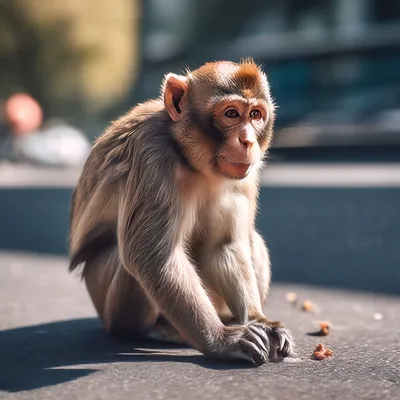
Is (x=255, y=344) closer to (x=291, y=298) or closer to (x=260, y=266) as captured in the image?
(x=260, y=266)

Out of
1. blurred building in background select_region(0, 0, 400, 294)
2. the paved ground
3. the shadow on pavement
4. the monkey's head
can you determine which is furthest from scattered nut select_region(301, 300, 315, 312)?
→ the monkey's head

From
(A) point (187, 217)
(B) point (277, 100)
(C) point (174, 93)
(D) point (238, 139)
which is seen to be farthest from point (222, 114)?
(B) point (277, 100)

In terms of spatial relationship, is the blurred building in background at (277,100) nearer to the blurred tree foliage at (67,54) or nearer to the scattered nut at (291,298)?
the blurred tree foliage at (67,54)

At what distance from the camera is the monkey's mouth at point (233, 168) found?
Result: 12.2 ft

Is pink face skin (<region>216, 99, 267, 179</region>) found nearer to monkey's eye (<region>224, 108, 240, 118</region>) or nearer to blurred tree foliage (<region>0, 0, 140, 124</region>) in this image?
monkey's eye (<region>224, 108, 240, 118</region>)

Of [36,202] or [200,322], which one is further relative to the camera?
[36,202]

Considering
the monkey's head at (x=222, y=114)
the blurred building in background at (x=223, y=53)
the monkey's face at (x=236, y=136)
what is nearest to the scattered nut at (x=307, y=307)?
the monkey's head at (x=222, y=114)

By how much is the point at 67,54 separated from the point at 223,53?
42.5 feet

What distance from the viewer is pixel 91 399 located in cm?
311

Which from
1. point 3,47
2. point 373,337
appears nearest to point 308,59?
point 373,337

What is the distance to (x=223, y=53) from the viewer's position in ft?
60.9

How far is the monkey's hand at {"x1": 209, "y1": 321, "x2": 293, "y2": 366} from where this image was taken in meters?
3.61

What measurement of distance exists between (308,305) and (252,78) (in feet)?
7.30

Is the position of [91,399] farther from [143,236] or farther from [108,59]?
[108,59]
